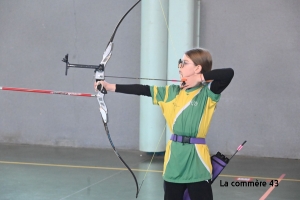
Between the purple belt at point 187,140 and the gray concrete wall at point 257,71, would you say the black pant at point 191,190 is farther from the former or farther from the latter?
the gray concrete wall at point 257,71

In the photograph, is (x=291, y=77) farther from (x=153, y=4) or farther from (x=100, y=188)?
(x=100, y=188)

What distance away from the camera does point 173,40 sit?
597 centimetres

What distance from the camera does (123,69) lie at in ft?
22.2

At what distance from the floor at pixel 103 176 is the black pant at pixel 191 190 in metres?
1.84

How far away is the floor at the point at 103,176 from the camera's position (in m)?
4.50

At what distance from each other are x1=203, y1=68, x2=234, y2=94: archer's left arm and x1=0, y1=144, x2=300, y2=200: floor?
1996 mm

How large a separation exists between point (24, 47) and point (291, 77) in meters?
3.41

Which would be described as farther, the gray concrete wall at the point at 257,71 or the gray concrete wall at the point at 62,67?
the gray concrete wall at the point at 62,67

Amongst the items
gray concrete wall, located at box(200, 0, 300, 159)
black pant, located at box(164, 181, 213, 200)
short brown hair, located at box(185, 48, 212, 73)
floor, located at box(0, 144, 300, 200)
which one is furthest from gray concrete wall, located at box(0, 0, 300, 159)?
black pant, located at box(164, 181, 213, 200)

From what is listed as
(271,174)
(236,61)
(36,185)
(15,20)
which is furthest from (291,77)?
(15,20)

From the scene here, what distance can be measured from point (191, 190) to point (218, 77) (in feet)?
1.78

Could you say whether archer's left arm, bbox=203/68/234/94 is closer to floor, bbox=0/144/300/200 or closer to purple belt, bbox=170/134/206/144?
purple belt, bbox=170/134/206/144

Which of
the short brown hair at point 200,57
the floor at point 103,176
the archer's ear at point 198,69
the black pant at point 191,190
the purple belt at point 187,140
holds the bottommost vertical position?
the floor at point 103,176

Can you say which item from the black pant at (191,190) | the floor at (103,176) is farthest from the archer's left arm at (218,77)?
the floor at (103,176)
